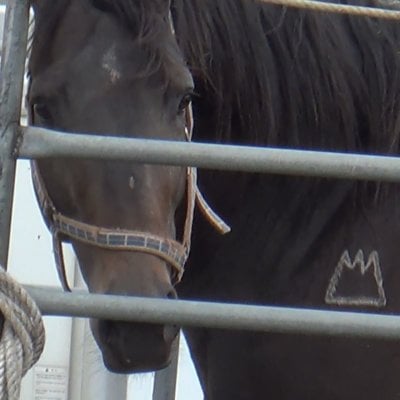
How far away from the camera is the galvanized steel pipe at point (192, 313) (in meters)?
1.10

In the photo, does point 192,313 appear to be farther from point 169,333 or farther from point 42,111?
point 42,111

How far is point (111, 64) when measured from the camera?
1.48m

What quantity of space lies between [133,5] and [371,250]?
0.52 metres

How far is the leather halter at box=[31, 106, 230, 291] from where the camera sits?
4.54 ft

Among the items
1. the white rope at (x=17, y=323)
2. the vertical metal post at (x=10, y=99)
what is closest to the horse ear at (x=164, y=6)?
the vertical metal post at (x=10, y=99)

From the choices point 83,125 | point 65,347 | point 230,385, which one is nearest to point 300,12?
point 83,125

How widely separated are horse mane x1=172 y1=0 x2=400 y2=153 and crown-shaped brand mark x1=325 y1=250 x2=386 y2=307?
0.18m

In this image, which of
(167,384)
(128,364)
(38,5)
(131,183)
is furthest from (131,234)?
(167,384)

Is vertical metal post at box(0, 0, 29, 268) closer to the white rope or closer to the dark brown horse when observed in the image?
the white rope

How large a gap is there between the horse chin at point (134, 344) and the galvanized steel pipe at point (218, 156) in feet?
1.06

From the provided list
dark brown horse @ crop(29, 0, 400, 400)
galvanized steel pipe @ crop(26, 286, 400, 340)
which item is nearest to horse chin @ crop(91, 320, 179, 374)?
dark brown horse @ crop(29, 0, 400, 400)

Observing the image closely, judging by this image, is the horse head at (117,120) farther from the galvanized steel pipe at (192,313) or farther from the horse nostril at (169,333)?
the galvanized steel pipe at (192,313)

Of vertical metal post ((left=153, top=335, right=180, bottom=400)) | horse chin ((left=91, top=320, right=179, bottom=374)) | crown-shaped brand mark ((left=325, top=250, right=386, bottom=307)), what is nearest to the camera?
horse chin ((left=91, top=320, right=179, bottom=374))

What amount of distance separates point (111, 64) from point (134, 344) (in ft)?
1.28
